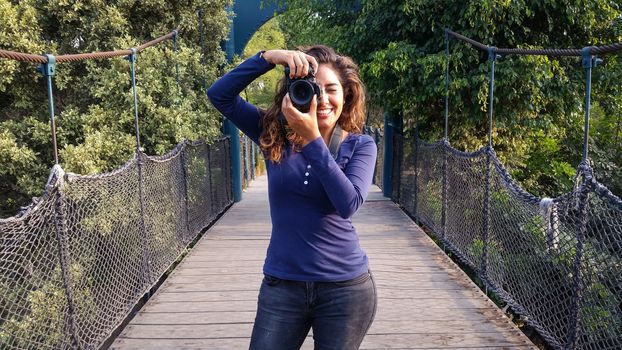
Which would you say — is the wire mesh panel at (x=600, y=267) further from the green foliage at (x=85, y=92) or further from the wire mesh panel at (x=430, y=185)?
the green foliage at (x=85, y=92)

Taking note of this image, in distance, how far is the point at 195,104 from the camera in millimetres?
5785

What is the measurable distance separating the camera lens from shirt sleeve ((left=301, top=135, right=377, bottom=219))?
0.32ft

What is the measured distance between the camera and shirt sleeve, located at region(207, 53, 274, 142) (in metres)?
1.59

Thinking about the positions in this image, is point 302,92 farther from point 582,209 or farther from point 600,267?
point 600,267

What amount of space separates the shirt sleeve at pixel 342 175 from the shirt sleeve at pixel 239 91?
1.12ft

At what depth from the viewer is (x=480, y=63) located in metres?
5.34

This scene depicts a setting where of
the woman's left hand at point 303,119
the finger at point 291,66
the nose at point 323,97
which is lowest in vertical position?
the woman's left hand at point 303,119

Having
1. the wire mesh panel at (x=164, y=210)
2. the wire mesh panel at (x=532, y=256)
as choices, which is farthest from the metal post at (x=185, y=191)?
the wire mesh panel at (x=532, y=256)

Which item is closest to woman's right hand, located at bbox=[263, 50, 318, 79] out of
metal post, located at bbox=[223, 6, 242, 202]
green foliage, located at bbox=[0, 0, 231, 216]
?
green foliage, located at bbox=[0, 0, 231, 216]

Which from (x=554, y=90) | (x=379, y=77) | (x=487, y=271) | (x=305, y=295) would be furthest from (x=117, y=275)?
(x=554, y=90)

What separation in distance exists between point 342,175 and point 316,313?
0.39 metres

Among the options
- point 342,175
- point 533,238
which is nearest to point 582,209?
point 533,238

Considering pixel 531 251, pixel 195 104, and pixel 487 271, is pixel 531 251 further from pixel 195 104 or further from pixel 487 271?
pixel 195 104

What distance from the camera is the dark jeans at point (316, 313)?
1.42 metres
